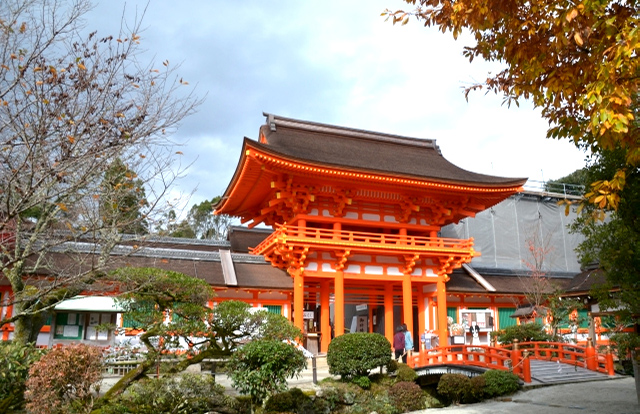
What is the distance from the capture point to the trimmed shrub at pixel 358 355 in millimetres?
11078

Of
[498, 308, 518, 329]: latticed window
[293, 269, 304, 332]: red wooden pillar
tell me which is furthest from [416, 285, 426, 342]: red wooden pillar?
[293, 269, 304, 332]: red wooden pillar

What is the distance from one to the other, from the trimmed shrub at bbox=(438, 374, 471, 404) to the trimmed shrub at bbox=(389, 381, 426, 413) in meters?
0.77

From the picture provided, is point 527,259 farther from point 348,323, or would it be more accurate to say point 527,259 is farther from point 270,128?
point 270,128

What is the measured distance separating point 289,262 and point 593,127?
521 inches

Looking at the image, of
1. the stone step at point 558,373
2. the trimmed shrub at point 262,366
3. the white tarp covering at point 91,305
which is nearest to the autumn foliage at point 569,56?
the trimmed shrub at point 262,366

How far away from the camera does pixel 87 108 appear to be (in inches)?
194

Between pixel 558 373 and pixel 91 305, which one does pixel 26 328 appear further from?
pixel 558 373

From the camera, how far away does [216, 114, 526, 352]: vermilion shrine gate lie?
16328 mm

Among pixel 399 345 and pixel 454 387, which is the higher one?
pixel 399 345

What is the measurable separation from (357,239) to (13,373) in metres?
12.2

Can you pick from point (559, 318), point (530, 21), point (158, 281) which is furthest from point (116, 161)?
point (559, 318)

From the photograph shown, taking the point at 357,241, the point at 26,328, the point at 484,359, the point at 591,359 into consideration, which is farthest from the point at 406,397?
the point at 357,241

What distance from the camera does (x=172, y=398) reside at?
785 centimetres

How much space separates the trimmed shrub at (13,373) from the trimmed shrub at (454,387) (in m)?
8.15
